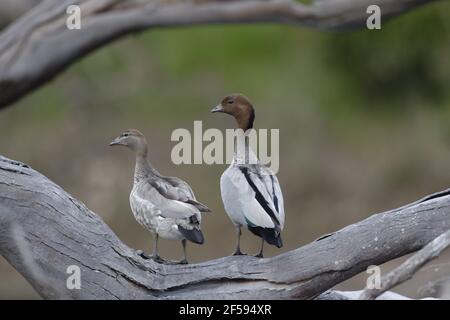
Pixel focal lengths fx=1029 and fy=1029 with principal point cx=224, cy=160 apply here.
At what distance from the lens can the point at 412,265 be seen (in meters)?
2.18

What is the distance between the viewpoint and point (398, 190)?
190 inches

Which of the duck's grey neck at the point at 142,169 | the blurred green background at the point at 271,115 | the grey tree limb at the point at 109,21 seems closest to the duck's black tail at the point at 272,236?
the duck's grey neck at the point at 142,169

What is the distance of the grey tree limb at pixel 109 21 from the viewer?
3572 mm

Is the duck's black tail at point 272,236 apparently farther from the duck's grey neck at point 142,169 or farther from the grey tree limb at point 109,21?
the grey tree limb at point 109,21

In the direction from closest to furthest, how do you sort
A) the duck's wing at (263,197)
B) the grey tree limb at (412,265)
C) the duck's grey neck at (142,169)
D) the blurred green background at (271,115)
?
the grey tree limb at (412,265) < the duck's wing at (263,197) < the duck's grey neck at (142,169) < the blurred green background at (271,115)

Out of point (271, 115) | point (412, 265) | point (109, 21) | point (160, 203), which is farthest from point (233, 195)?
point (271, 115)

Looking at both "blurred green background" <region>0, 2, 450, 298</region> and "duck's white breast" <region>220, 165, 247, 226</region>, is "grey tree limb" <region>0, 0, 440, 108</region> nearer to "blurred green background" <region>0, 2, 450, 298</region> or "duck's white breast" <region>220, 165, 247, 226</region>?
"blurred green background" <region>0, 2, 450, 298</region>

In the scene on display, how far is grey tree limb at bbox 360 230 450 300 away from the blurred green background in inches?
83.9

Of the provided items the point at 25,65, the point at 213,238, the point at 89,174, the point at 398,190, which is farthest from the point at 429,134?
the point at 25,65

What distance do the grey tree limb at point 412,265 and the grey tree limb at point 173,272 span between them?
0.14 meters

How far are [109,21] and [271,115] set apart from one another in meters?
1.24

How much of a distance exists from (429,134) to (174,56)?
122 centimetres

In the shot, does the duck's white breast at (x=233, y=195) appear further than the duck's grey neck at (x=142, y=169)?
No

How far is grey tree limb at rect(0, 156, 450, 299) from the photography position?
92.5 inches
